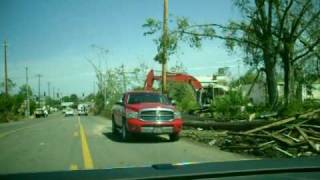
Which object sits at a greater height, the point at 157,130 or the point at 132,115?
the point at 132,115

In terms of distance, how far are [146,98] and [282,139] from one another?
26.3ft

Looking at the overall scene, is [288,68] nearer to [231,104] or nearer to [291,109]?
[231,104]

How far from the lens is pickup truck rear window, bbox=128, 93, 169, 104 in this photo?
73.8 feet

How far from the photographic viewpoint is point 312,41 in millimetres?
30391

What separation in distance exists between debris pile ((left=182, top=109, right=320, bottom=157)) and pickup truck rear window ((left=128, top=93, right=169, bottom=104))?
3725 millimetres

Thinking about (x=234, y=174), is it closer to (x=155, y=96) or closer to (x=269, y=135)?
(x=269, y=135)

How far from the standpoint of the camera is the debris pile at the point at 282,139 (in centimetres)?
1536

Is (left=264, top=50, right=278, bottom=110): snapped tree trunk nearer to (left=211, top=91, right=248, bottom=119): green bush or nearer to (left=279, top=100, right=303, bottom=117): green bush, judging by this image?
(left=211, top=91, right=248, bottom=119): green bush

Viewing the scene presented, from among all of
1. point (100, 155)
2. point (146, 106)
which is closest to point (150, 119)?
point (146, 106)

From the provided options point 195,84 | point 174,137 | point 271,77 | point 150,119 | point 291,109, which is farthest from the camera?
point 195,84

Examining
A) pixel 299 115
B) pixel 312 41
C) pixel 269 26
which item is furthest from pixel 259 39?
pixel 299 115

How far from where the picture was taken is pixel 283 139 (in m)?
16.2

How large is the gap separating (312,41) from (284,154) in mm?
16946

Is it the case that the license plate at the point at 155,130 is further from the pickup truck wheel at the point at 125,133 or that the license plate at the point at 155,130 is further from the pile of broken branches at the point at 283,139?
the pile of broken branches at the point at 283,139
